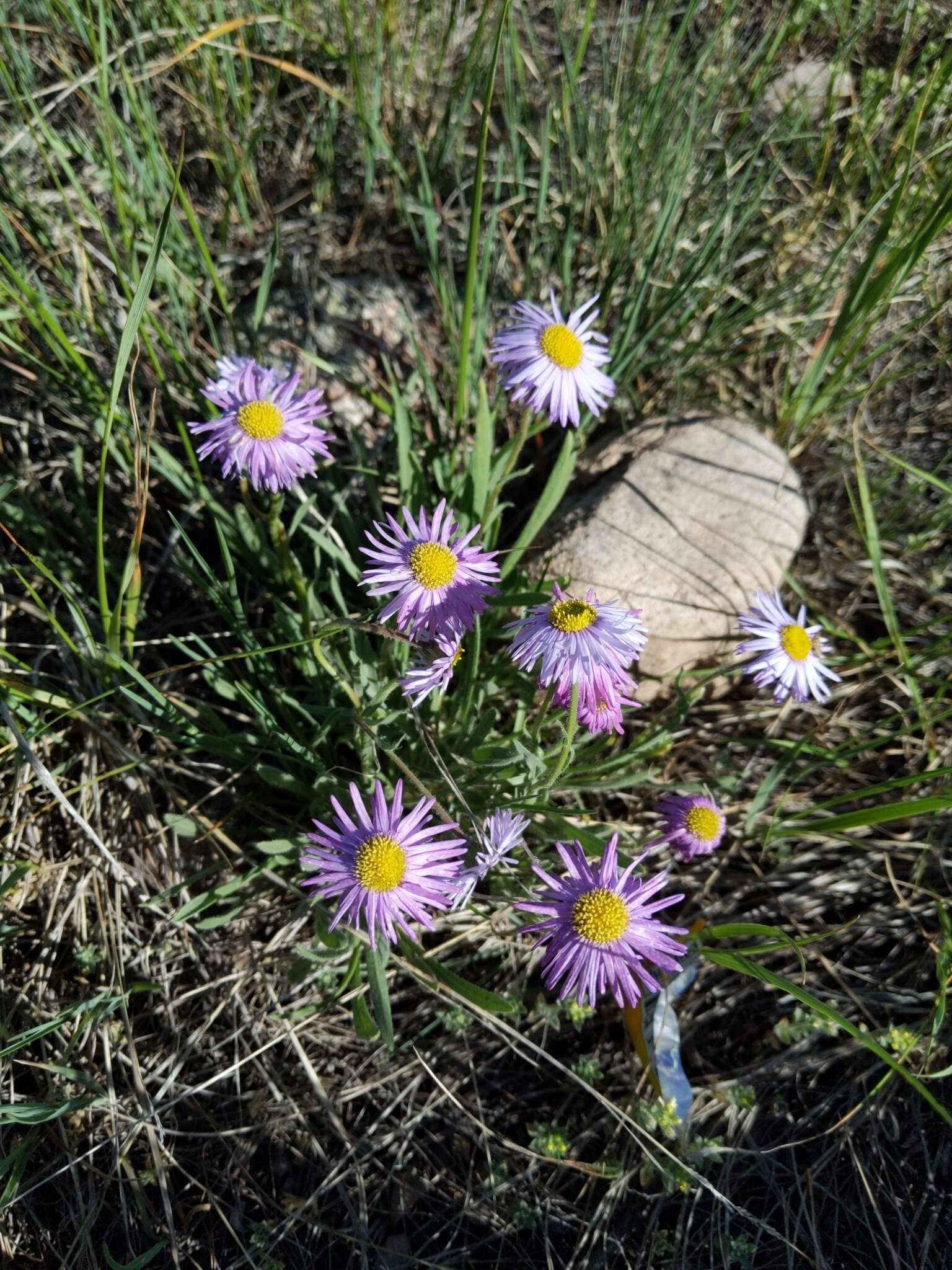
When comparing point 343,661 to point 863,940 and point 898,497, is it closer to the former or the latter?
point 863,940

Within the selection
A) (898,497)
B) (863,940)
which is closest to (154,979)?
(863,940)

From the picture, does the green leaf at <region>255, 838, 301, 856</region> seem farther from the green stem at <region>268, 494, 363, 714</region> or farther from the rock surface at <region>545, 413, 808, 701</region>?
the rock surface at <region>545, 413, 808, 701</region>

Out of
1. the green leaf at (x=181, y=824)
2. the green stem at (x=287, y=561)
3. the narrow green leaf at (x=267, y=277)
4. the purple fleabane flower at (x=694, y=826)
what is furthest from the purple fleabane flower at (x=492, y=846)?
the narrow green leaf at (x=267, y=277)

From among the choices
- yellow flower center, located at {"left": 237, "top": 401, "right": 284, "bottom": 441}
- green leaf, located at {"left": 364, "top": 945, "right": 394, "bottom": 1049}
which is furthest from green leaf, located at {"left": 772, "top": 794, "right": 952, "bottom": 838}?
yellow flower center, located at {"left": 237, "top": 401, "right": 284, "bottom": 441}

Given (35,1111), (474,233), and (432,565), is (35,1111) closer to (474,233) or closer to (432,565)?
(432,565)

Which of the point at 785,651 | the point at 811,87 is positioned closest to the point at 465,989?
the point at 785,651

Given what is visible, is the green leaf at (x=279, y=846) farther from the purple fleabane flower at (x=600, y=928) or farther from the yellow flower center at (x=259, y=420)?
the yellow flower center at (x=259, y=420)
